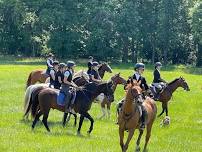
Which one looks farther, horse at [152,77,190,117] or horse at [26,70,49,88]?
horse at [26,70,49,88]

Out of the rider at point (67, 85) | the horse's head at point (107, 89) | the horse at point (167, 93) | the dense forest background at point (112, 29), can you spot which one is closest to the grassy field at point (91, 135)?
the horse at point (167, 93)

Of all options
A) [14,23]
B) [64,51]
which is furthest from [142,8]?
[14,23]

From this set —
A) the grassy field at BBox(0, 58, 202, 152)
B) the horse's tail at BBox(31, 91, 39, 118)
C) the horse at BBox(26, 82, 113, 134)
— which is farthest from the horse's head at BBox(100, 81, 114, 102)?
the horse's tail at BBox(31, 91, 39, 118)

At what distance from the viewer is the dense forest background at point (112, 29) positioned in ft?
237

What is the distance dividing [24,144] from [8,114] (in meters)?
7.32

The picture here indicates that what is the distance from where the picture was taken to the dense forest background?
72312 millimetres

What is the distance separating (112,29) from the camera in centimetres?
7269

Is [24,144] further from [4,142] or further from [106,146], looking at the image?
[106,146]

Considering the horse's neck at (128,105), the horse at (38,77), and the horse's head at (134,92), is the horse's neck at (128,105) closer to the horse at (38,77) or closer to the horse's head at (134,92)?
the horse's head at (134,92)

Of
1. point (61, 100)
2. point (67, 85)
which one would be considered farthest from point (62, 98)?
point (67, 85)

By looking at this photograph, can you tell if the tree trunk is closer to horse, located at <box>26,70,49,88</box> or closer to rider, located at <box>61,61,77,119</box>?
horse, located at <box>26,70,49,88</box>

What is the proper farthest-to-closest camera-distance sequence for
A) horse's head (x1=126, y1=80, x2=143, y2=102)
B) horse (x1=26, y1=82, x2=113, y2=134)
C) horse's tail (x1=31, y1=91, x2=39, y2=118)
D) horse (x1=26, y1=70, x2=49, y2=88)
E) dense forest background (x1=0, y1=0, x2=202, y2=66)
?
1. dense forest background (x1=0, y1=0, x2=202, y2=66)
2. horse (x1=26, y1=70, x2=49, y2=88)
3. horse's tail (x1=31, y1=91, x2=39, y2=118)
4. horse (x1=26, y1=82, x2=113, y2=134)
5. horse's head (x1=126, y1=80, x2=143, y2=102)

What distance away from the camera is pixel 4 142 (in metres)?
16.5

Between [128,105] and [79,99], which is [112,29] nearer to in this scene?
[79,99]
